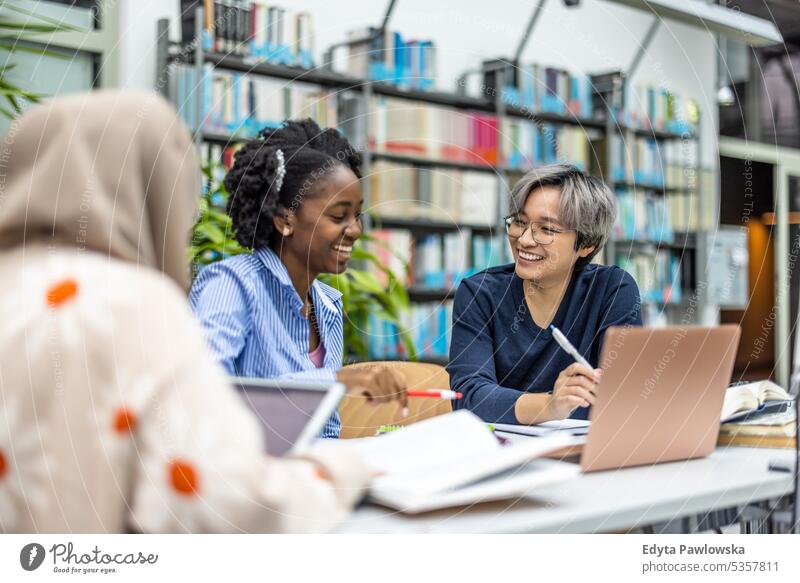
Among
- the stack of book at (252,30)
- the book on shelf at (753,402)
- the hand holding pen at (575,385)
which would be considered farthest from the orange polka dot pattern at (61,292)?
the stack of book at (252,30)

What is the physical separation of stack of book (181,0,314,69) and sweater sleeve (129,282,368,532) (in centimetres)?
244

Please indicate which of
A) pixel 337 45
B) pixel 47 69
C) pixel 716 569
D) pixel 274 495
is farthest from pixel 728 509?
pixel 337 45

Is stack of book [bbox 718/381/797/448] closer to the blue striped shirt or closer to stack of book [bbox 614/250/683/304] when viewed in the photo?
the blue striped shirt

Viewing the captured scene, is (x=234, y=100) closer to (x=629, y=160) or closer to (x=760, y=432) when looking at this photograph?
(x=629, y=160)

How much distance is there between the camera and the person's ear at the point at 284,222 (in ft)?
5.68

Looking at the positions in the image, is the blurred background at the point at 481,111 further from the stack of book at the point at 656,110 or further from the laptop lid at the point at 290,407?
the laptop lid at the point at 290,407

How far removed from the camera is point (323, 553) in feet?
4.40

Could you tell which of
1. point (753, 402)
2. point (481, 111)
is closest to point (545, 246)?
point (753, 402)

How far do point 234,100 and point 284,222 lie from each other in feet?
5.08

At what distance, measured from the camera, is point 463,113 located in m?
3.96

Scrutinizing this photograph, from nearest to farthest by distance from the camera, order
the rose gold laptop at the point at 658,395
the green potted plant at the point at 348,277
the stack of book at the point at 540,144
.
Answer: the rose gold laptop at the point at 658,395, the green potted plant at the point at 348,277, the stack of book at the point at 540,144

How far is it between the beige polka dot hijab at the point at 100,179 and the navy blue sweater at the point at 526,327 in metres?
1.00

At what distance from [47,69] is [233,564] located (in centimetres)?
206

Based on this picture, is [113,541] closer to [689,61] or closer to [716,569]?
[716,569]
